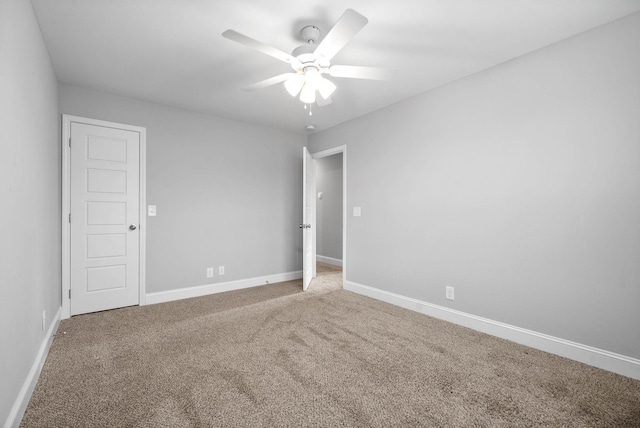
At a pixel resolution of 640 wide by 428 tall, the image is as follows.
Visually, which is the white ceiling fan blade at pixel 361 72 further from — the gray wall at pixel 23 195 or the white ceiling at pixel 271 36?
the gray wall at pixel 23 195

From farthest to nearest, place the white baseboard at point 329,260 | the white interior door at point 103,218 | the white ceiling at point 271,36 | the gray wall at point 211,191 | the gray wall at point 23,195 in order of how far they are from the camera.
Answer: the white baseboard at point 329,260, the gray wall at point 211,191, the white interior door at point 103,218, the white ceiling at point 271,36, the gray wall at point 23,195

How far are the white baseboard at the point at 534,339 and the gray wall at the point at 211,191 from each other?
209 centimetres

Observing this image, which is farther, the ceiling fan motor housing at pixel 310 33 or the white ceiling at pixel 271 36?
the ceiling fan motor housing at pixel 310 33

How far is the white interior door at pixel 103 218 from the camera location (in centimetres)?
315

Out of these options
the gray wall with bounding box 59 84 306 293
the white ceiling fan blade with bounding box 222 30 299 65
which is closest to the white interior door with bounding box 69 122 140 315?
the gray wall with bounding box 59 84 306 293

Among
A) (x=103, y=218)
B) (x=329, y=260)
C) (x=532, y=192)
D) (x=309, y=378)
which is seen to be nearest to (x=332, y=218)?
(x=329, y=260)

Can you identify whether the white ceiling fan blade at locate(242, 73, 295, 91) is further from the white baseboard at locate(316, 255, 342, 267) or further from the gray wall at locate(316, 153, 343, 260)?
the white baseboard at locate(316, 255, 342, 267)

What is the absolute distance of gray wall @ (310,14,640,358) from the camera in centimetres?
207

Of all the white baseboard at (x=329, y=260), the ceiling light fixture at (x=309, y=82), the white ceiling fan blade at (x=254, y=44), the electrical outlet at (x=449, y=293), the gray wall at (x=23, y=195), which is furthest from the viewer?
the white baseboard at (x=329, y=260)

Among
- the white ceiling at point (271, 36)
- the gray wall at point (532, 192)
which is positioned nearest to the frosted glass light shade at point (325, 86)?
the white ceiling at point (271, 36)

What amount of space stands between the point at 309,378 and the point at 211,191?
289 cm

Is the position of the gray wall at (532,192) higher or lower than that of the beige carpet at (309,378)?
higher

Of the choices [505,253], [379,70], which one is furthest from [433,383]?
[379,70]

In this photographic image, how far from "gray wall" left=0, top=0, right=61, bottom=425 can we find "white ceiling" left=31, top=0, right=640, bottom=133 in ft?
1.06
